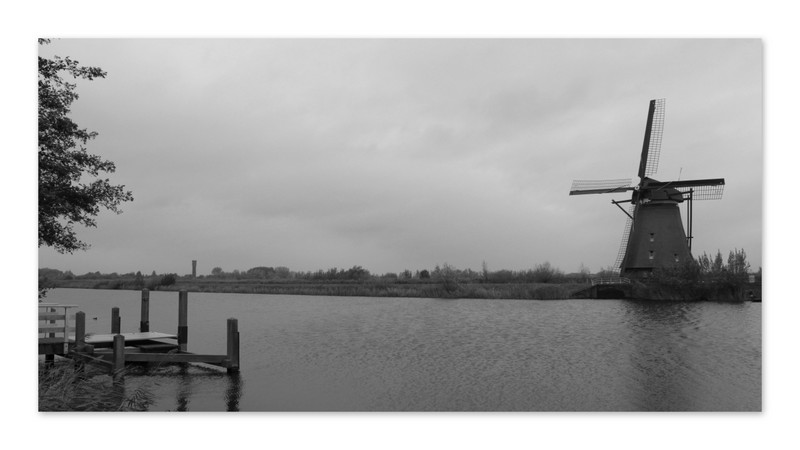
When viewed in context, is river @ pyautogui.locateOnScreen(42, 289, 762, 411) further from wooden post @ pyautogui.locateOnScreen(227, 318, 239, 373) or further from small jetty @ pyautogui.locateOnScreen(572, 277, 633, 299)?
small jetty @ pyautogui.locateOnScreen(572, 277, 633, 299)

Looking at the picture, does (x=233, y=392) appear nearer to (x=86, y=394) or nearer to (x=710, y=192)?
(x=86, y=394)

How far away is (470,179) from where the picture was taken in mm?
11336

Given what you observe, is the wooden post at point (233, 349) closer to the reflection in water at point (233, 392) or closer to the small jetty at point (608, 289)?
the reflection in water at point (233, 392)

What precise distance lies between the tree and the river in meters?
2.97

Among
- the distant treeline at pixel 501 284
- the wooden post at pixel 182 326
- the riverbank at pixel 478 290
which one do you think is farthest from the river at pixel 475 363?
the riverbank at pixel 478 290

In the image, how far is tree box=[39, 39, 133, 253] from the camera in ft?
25.7

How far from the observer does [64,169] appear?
26.1 feet

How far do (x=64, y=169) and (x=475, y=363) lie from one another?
8.37m

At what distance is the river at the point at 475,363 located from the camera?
30.7 feet

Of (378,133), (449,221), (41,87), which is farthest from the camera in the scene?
(449,221)

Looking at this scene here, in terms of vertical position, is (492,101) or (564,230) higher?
(492,101)
